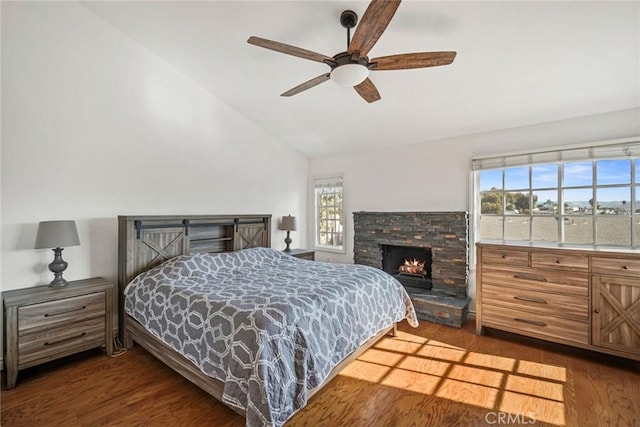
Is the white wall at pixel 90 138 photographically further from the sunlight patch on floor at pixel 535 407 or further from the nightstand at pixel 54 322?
the sunlight patch on floor at pixel 535 407

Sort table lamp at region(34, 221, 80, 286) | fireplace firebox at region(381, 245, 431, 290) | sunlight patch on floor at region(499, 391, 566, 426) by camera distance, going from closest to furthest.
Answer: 1. sunlight patch on floor at region(499, 391, 566, 426)
2. table lamp at region(34, 221, 80, 286)
3. fireplace firebox at region(381, 245, 431, 290)

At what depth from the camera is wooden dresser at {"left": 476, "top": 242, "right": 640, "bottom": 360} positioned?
8.36ft

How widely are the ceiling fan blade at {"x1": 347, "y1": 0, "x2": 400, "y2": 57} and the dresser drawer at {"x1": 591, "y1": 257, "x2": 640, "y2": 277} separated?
2.82m

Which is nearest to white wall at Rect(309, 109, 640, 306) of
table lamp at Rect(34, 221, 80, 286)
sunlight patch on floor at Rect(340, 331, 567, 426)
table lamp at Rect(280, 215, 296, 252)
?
table lamp at Rect(280, 215, 296, 252)

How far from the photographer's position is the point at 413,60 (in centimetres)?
206

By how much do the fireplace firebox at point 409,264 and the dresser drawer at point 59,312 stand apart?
3.75 meters

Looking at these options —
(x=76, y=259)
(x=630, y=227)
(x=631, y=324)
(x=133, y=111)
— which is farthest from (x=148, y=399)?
(x=630, y=227)

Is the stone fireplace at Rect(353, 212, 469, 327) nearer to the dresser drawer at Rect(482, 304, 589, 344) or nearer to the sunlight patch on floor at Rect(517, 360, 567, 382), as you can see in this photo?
the dresser drawer at Rect(482, 304, 589, 344)

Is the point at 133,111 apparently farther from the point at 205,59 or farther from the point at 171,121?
the point at 205,59

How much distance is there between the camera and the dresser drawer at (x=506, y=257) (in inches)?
120

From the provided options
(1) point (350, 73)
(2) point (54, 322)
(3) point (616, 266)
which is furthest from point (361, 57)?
(2) point (54, 322)

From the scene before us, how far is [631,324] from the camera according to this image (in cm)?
252

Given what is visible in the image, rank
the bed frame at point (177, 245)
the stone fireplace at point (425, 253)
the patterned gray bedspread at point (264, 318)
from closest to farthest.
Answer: the patterned gray bedspread at point (264, 318) → the bed frame at point (177, 245) → the stone fireplace at point (425, 253)

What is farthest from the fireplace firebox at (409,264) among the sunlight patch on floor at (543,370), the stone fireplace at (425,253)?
the sunlight patch on floor at (543,370)
